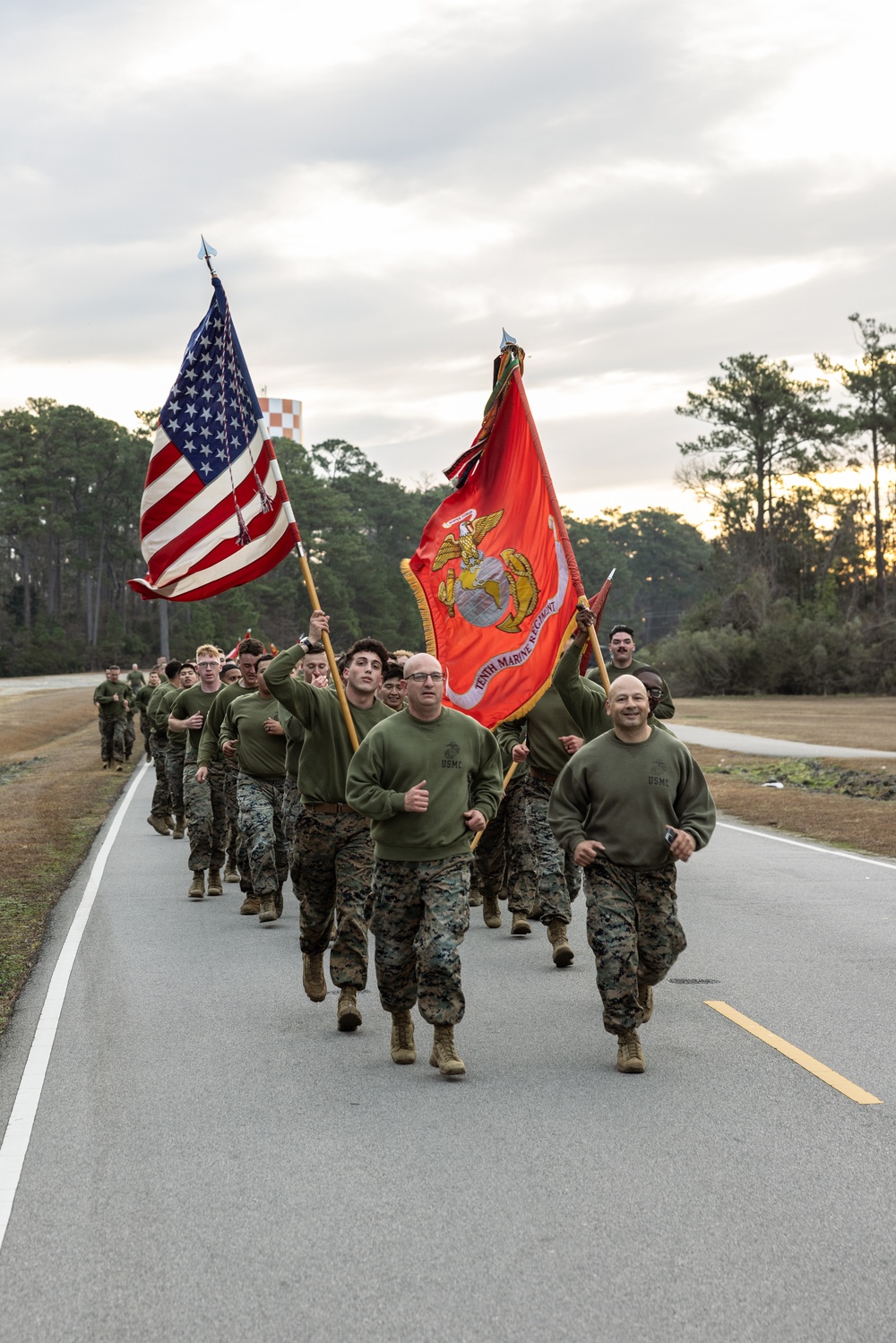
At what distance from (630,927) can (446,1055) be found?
1067 mm

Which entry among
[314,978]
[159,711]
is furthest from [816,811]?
[314,978]

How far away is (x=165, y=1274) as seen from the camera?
455 cm

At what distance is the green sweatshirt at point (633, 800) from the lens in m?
7.12

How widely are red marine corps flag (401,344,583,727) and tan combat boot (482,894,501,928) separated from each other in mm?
1543

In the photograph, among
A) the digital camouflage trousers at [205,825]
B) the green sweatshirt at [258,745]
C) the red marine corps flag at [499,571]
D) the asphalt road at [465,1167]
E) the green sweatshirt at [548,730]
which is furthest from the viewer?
the digital camouflage trousers at [205,825]

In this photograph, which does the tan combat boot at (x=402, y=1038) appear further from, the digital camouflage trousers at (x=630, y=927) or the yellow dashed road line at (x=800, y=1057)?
the yellow dashed road line at (x=800, y=1057)

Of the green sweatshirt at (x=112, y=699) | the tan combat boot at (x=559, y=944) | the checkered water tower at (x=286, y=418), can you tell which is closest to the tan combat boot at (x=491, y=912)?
the tan combat boot at (x=559, y=944)

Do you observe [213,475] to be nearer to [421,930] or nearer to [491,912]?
[491,912]

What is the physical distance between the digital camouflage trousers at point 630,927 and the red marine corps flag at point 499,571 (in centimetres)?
360

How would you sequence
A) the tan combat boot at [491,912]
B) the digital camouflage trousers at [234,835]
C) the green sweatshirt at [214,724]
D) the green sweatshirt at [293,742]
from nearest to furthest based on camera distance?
1. the green sweatshirt at [293,742]
2. the tan combat boot at [491,912]
3. the digital camouflage trousers at [234,835]
4. the green sweatshirt at [214,724]

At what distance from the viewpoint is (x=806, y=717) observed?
48438 millimetres

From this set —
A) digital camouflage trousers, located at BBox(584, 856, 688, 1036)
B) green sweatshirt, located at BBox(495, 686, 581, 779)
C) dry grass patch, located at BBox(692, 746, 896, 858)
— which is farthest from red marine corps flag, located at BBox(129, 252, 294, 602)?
dry grass patch, located at BBox(692, 746, 896, 858)

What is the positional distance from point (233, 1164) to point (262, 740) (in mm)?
6439

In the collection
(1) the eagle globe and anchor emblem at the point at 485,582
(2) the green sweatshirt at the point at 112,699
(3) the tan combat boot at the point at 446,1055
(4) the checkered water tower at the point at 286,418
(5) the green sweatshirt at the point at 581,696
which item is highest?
(4) the checkered water tower at the point at 286,418
